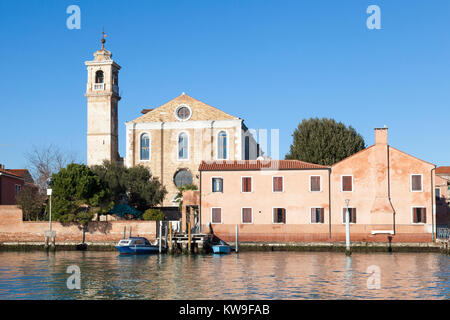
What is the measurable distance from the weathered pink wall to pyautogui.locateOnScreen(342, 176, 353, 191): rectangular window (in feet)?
48.3

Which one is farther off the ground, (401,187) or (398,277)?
(401,187)

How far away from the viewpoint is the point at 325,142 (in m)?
58.6

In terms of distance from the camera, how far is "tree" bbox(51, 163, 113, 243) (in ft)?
148

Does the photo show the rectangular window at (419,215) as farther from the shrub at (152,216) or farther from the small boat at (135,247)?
the shrub at (152,216)

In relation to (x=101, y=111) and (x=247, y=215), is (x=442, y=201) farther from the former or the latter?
(x=101, y=111)

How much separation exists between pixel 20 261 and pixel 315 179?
71.6 ft

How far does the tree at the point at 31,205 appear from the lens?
47.2m

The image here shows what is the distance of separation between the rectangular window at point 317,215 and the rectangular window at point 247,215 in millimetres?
4667

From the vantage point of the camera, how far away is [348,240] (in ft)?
132

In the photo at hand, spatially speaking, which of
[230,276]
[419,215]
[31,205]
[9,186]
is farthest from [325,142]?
[230,276]

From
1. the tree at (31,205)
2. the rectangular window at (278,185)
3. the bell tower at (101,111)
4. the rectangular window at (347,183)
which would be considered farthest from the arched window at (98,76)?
the rectangular window at (347,183)
